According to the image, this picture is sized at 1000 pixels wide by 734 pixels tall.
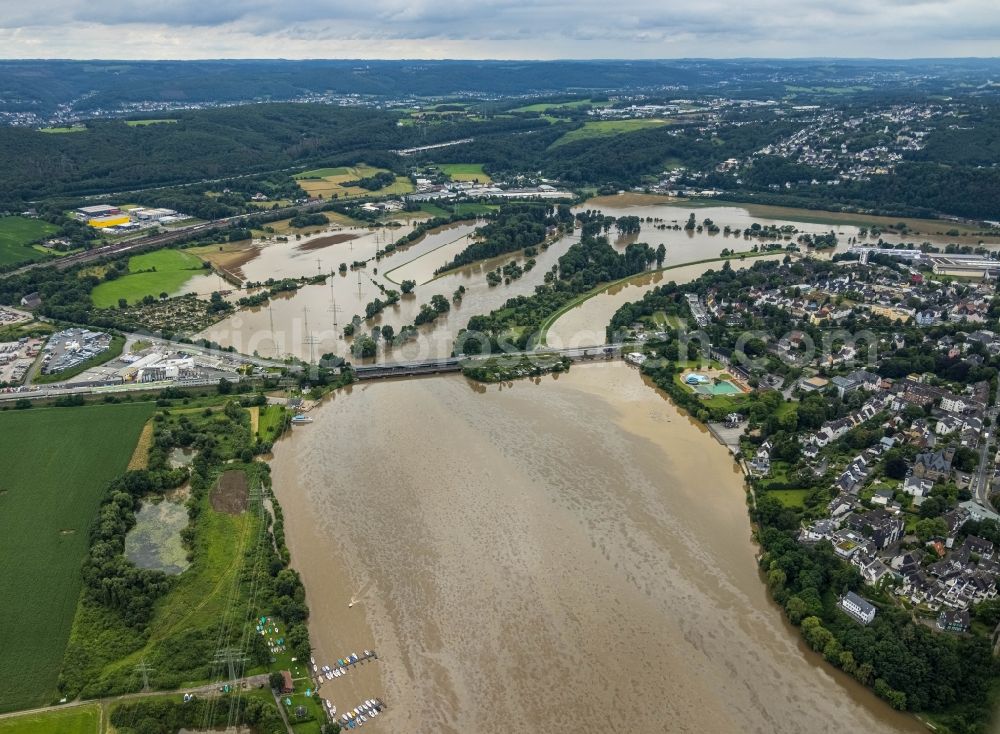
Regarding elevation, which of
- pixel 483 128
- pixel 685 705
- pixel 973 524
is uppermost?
pixel 483 128

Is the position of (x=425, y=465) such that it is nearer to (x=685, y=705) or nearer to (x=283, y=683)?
(x=283, y=683)

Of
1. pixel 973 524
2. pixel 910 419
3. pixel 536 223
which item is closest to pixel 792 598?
pixel 973 524

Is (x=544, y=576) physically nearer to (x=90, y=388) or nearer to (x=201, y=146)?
(x=90, y=388)

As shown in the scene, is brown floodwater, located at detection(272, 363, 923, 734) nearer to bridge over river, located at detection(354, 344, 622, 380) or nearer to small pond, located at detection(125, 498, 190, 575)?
small pond, located at detection(125, 498, 190, 575)

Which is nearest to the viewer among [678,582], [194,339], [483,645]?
[483,645]

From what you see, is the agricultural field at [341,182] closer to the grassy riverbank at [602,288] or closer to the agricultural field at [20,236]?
the agricultural field at [20,236]

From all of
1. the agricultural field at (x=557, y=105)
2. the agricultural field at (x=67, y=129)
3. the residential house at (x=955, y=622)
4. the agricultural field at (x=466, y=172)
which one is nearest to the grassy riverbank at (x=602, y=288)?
the residential house at (x=955, y=622)

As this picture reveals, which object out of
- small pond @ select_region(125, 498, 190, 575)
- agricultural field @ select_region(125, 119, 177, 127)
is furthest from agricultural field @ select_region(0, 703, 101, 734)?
agricultural field @ select_region(125, 119, 177, 127)
